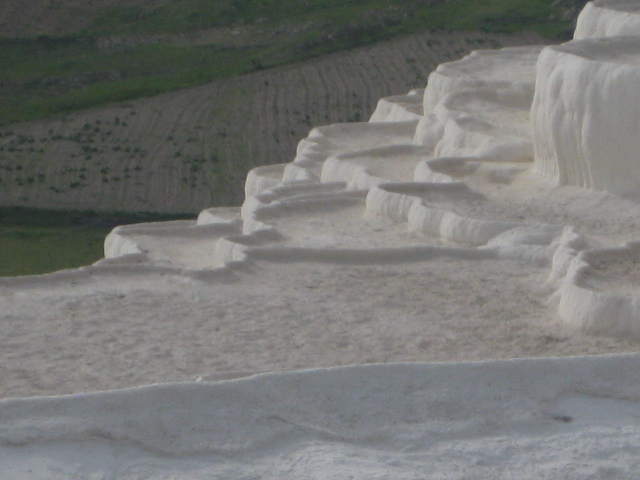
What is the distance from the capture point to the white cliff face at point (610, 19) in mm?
10438

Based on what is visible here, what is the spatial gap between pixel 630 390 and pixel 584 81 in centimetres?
385

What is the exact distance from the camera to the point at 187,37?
95.7 ft

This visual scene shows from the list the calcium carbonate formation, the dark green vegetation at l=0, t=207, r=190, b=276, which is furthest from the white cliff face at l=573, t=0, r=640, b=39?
the dark green vegetation at l=0, t=207, r=190, b=276

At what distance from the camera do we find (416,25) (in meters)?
28.0

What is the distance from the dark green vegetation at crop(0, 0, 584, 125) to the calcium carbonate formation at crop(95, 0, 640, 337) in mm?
13960

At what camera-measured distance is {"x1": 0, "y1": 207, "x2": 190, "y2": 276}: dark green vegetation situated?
16.2 meters

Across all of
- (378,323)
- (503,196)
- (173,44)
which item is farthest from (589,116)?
(173,44)

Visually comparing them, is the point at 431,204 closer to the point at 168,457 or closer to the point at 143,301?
the point at 143,301

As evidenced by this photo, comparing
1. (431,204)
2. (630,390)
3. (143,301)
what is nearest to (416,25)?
(431,204)

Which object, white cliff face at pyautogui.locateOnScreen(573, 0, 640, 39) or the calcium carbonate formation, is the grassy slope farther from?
white cliff face at pyautogui.locateOnScreen(573, 0, 640, 39)

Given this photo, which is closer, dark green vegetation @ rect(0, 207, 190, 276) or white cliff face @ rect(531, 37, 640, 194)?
white cliff face @ rect(531, 37, 640, 194)

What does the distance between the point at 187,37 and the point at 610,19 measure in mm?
19430

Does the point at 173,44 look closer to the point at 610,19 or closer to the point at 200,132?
the point at 200,132

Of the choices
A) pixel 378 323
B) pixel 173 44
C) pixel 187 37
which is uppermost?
pixel 187 37
